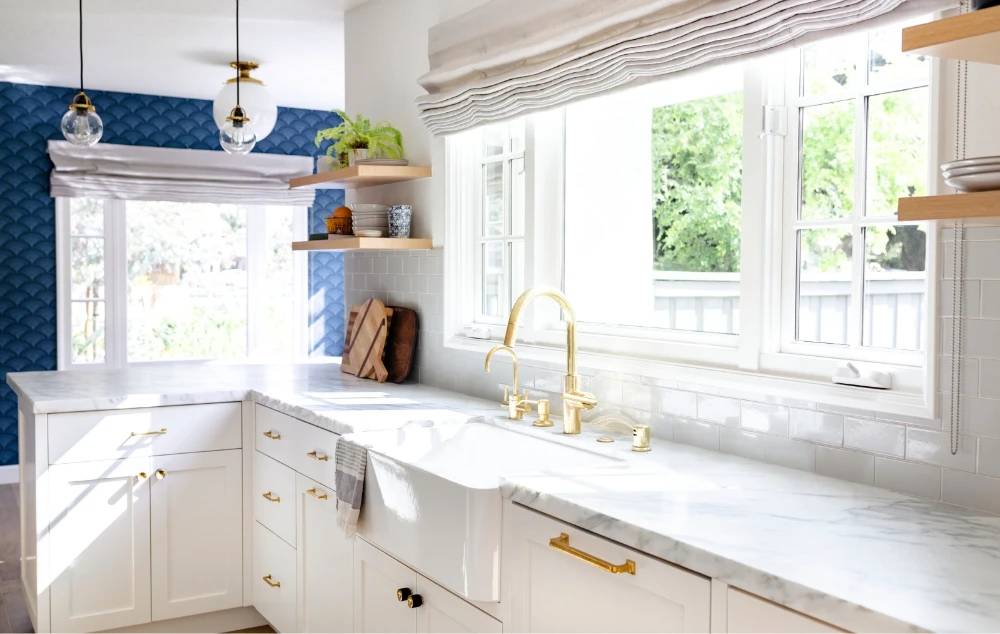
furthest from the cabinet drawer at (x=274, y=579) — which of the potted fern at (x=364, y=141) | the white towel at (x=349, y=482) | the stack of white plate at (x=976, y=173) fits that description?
the stack of white plate at (x=976, y=173)

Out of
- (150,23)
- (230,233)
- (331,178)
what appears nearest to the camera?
(331,178)

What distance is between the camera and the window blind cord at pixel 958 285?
66.4 inches

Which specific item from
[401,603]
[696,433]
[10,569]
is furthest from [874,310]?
[10,569]

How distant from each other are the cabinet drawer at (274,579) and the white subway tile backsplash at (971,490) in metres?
2.14

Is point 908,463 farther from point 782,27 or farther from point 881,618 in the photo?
point 782,27

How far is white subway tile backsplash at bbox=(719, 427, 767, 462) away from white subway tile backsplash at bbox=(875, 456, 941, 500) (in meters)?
0.31

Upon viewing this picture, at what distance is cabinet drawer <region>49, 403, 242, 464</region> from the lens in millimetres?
3141

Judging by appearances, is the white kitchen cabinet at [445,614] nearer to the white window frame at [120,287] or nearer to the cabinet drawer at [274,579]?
the cabinet drawer at [274,579]

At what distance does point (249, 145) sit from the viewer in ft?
11.1

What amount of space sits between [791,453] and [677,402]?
0.40 m

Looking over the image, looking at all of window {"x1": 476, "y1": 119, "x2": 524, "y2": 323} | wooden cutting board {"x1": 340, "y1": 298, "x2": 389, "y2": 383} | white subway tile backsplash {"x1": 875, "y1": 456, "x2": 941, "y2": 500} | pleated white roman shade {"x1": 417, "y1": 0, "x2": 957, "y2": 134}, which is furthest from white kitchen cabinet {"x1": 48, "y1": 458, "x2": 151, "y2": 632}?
white subway tile backsplash {"x1": 875, "y1": 456, "x2": 941, "y2": 500}

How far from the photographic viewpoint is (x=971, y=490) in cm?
170

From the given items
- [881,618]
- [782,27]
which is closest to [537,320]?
[782,27]

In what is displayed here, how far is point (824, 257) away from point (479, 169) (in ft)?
5.27
